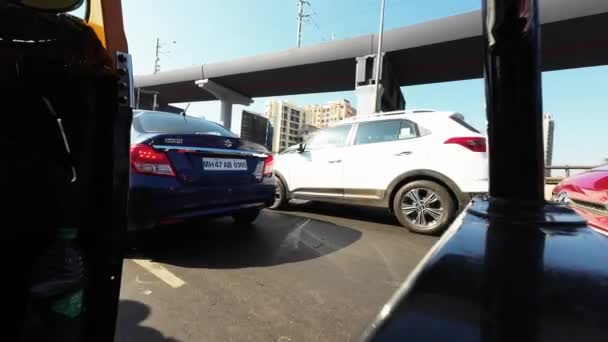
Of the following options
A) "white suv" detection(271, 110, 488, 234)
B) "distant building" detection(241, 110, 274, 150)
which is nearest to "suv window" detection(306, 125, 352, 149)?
"white suv" detection(271, 110, 488, 234)

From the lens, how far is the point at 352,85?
15.9m

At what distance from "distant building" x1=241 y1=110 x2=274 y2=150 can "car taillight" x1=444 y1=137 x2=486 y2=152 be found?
14071mm

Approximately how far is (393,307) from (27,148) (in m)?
1.21

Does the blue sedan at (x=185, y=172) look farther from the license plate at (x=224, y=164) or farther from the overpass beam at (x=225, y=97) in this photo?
the overpass beam at (x=225, y=97)

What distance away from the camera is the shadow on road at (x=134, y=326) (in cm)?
157

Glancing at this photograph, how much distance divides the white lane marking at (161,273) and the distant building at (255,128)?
48.1 ft

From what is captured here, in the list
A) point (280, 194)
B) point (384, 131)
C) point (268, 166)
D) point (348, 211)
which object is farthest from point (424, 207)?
point (280, 194)

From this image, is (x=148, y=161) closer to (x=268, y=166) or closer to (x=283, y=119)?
(x=268, y=166)

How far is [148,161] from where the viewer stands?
2418 millimetres

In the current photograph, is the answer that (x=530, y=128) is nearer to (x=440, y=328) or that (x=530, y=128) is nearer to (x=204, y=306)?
(x=440, y=328)

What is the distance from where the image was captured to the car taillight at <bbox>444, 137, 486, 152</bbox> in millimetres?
3479

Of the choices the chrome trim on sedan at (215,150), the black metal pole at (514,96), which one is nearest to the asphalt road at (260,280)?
the black metal pole at (514,96)

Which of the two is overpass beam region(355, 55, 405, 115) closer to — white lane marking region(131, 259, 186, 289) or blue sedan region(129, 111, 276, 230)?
blue sedan region(129, 111, 276, 230)

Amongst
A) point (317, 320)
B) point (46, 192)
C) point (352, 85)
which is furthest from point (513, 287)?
point (352, 85)
